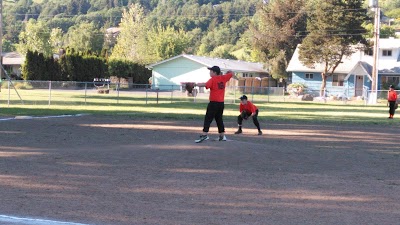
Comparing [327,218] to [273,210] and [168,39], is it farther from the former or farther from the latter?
[168,39]

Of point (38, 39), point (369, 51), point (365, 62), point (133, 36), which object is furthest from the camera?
point (38, 39)

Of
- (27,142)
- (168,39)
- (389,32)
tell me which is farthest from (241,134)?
(389,32)

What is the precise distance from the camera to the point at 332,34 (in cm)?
7356

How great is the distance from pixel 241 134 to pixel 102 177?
9791 mm

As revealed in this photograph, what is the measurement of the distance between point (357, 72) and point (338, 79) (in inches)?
282

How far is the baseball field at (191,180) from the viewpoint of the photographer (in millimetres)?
8914

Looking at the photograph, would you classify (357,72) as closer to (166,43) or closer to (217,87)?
(166,43)

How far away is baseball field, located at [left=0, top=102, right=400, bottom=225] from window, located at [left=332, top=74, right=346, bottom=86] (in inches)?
2318

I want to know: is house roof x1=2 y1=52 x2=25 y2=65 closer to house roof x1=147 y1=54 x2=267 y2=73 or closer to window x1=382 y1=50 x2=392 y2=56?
house roof x1=147 y1=54 x2=267 y2=73

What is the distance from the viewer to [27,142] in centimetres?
1706

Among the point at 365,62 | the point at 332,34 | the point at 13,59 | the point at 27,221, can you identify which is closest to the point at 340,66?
the point at 365,62

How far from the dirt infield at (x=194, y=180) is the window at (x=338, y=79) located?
5942 centimetres

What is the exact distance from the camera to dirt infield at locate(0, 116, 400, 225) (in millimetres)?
8984

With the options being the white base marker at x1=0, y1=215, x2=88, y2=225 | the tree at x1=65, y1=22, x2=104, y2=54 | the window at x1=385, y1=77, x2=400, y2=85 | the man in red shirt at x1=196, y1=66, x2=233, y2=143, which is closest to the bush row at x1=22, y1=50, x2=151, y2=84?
the window at x1=385, y1=77, x2=400, y2=85
